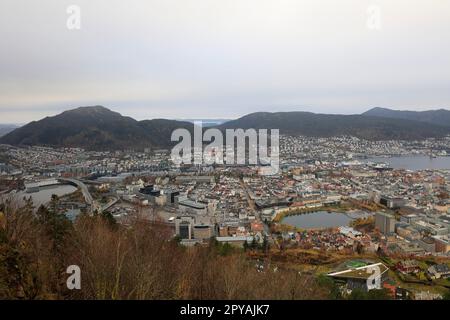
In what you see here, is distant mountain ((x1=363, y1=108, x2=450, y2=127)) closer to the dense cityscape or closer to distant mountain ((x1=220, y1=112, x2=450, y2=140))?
distant mountain ((x1=220, y1=112, x2=450, y2=140))

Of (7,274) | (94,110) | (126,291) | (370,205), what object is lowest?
(370,205)

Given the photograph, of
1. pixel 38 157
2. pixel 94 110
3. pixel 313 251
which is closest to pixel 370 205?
pixel 313 251

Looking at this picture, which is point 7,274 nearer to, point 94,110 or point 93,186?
point 93,186

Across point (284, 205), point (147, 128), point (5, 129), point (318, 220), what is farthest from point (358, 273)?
point (5, 129)

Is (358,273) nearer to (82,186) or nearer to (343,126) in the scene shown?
(82,186)
